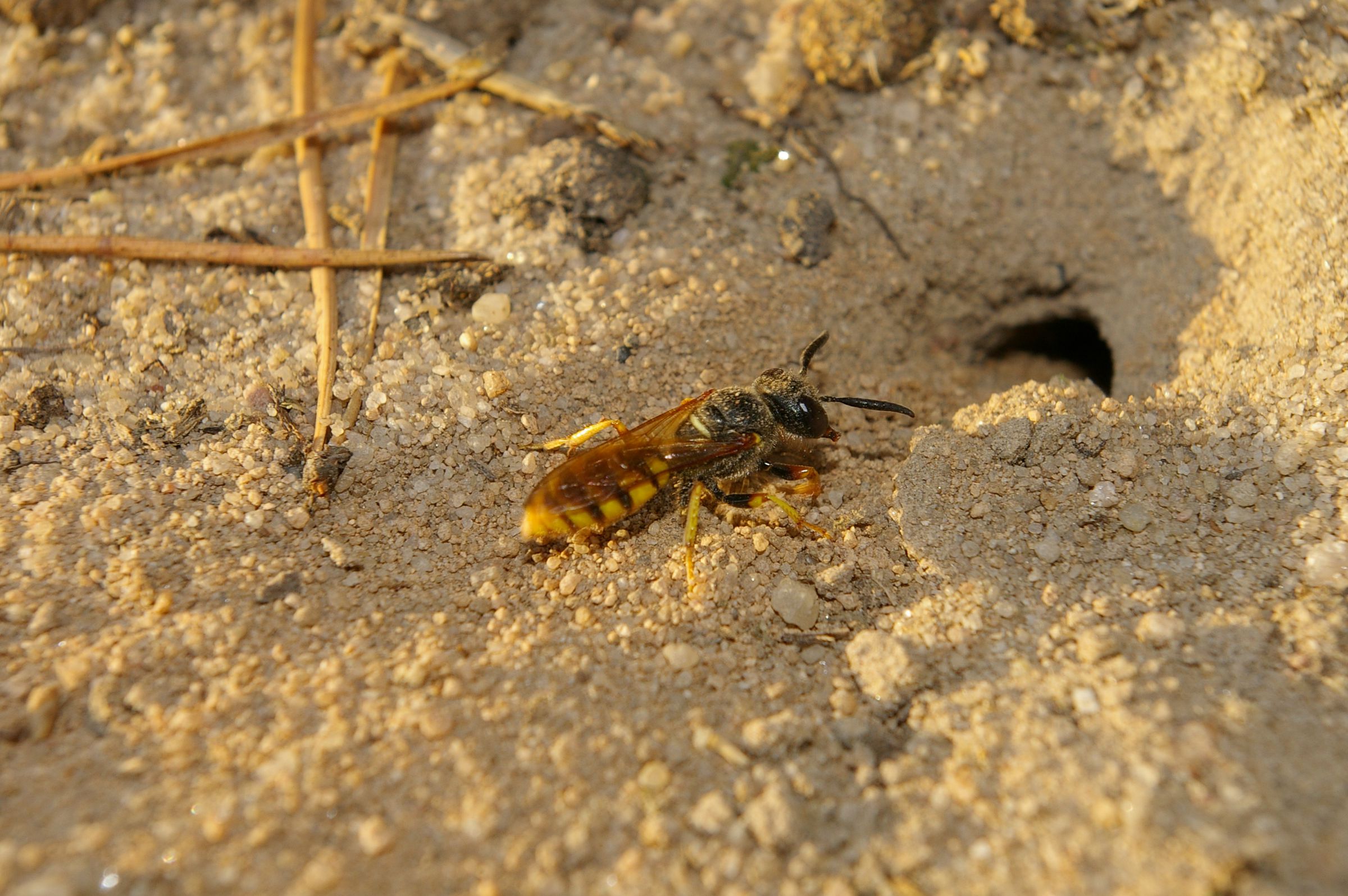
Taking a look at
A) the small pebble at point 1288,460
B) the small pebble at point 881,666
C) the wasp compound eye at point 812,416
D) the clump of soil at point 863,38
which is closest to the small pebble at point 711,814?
the small pebble at point 881,666

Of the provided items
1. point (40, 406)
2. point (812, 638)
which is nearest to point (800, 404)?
point (812, 638)

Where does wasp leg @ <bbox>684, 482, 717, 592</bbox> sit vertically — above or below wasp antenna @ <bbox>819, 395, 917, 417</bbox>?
below

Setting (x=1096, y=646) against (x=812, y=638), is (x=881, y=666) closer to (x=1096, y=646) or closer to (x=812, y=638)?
(x=812, y=638)

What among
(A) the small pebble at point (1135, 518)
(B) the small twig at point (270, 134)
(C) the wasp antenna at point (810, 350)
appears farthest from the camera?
(B) the small twig at point (270, 134)

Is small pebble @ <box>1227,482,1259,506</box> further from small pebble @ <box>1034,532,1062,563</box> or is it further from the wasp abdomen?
the wasp abdomen

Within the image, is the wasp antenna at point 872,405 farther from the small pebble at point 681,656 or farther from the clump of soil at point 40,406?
the clump of soil at point 40,406

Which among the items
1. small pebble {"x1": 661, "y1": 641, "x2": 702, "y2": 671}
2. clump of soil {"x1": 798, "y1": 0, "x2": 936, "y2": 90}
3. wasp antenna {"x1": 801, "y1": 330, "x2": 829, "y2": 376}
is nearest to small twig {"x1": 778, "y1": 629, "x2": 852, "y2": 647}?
small pebble {"x1": 661, "y1": 641, "x2": 702, "y2": 671}
